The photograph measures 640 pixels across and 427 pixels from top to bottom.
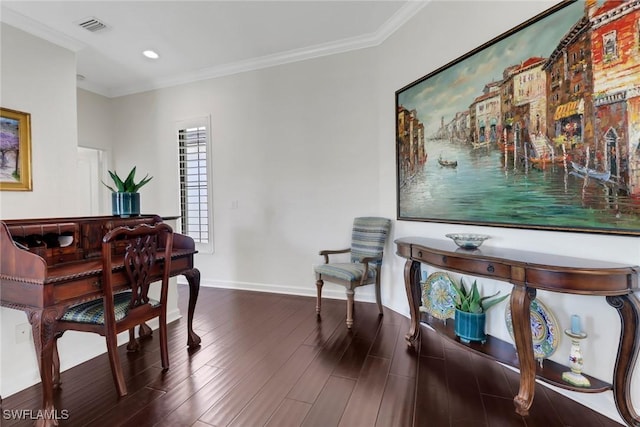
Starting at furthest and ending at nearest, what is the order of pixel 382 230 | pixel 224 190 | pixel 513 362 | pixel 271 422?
pixel 224 190 < pixel 382 230 < pixel 513 362 < pixel 271 422

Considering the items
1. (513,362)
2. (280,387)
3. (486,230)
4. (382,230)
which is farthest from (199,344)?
(486,230)

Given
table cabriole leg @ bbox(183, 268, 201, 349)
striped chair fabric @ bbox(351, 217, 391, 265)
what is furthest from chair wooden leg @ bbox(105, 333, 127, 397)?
striped chair fabric @ bbox(351, 217, 391, 265)

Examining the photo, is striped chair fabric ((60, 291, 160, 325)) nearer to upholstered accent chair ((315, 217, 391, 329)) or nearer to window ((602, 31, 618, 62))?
upholstered accent chair ((315, 217, 391, 329))

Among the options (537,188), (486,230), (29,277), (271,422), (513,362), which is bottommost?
(271,422)

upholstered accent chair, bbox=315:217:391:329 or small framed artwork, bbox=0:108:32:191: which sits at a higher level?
small framed artwork, bbox=0:108:32:191

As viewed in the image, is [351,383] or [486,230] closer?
[351,383]

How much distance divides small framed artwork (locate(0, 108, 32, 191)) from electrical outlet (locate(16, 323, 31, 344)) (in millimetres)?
1624

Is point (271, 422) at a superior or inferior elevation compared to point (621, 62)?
inferior

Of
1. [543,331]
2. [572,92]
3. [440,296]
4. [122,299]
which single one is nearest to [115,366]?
[122,299]

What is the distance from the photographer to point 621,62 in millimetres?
1430

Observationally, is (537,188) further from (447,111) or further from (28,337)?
(28,337)

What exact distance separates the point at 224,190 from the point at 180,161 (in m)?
0.93

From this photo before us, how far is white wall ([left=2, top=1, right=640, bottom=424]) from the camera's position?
9.87ft

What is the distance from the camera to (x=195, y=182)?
424cm
